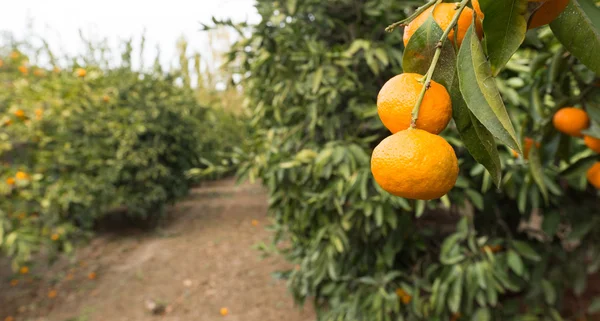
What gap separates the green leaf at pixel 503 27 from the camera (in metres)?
0.41

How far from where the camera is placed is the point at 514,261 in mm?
1776

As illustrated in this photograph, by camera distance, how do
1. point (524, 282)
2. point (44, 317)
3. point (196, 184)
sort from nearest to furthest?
point (524, 282), point (44, 317), point (196, 184)

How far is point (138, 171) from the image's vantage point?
4852 millimetres

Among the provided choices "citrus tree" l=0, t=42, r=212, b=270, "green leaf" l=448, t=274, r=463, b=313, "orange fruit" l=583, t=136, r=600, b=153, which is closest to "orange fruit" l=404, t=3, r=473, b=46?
"orange fruit" l=583, t=136, r=600, b=153

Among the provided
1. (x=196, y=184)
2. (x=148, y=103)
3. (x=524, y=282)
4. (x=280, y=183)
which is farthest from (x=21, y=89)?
(x=196, y=184)

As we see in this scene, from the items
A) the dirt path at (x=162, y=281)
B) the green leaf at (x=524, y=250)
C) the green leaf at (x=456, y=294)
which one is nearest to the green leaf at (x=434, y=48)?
the green leaf at (x=456, y=294)

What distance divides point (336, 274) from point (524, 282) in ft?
3.15

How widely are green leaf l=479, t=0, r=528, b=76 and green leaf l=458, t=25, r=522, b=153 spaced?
21 mm

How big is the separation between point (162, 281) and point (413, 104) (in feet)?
12.2

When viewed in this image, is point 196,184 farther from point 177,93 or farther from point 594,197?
point 594,197

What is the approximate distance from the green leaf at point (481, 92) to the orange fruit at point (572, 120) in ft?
1.93

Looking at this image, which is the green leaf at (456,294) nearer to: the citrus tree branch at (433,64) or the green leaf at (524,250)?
the green leaf at (524,250)

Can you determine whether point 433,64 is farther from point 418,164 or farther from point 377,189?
point 377,189

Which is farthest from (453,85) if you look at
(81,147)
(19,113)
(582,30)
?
(81,147)
